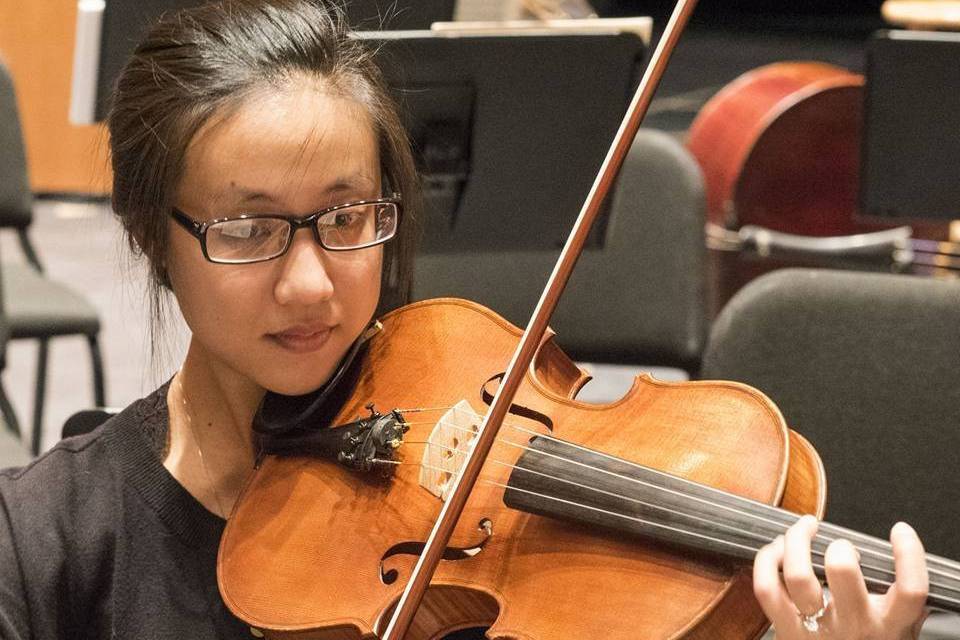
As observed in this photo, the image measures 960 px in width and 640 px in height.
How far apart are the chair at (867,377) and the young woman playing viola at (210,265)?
47cm

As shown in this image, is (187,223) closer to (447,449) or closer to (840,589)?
(447,449)

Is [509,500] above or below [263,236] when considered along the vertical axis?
below

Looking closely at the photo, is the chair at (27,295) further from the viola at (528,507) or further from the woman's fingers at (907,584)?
the woman's fingers at (907,584)

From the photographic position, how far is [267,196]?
2.86 feet

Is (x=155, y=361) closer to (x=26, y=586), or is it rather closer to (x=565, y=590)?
(x=26, y=586)

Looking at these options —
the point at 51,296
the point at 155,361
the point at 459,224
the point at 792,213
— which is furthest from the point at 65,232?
the point at 155,361

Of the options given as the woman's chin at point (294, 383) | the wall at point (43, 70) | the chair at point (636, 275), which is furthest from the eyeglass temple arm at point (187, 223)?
the wall at point (43, 70)

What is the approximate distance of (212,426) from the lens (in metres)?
0.99

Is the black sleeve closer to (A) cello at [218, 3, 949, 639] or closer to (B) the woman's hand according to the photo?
(A) cello at [218, 3, 949, 639]

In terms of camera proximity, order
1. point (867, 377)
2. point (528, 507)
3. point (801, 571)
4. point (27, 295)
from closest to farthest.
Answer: point (801, 571), point (528, 507), point (867, 377), point (27, 295)

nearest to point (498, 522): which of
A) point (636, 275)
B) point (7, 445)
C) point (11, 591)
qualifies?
point (11, 591)

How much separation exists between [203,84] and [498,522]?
14.6 inches

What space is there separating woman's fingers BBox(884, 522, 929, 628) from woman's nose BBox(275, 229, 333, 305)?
16.4 inches

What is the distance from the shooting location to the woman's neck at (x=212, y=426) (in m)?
0.97
